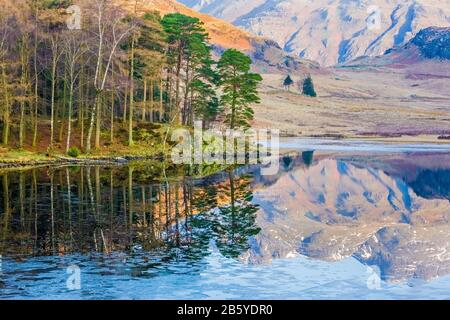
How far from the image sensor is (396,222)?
35594mm

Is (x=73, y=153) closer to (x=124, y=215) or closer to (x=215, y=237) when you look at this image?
(x=124, y=215)

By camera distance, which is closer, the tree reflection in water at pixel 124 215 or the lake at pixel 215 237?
the lake at pixel 215 237

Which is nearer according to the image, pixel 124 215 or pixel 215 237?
pixel 215 237

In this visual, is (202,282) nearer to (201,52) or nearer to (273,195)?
(273,195)

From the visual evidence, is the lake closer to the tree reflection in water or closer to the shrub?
the tree reflection in water

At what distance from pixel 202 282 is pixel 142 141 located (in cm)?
5095

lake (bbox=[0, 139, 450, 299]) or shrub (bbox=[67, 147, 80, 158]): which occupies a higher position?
shrub (bbox=[67, 147, 80, 158])

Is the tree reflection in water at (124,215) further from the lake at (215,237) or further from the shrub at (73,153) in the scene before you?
the shrub at (73,153)

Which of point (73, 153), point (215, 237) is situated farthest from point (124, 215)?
point (73, 153)

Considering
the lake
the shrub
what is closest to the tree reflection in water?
the lake

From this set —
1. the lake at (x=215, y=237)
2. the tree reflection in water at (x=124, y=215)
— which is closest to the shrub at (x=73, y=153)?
the lake at (x=215, y=237)

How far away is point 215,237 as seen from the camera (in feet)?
91.8

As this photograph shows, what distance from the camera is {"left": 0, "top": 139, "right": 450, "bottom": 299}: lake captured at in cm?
2052

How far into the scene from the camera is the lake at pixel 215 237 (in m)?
20.5
